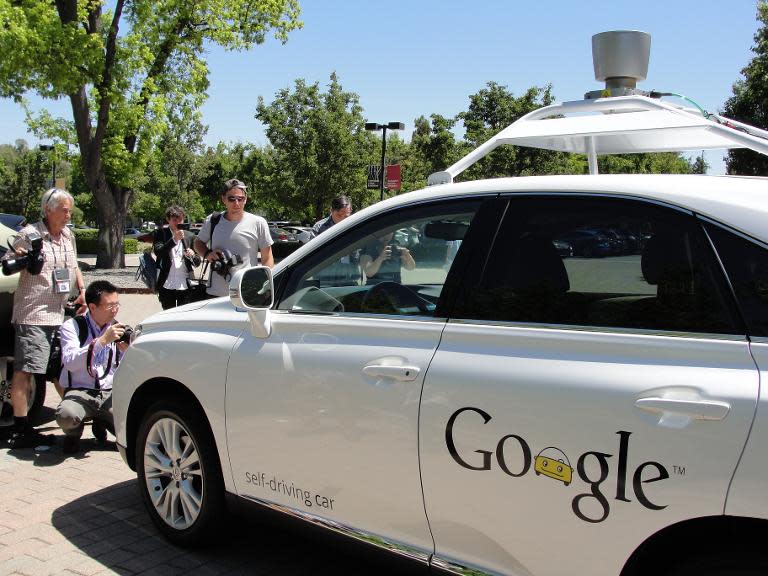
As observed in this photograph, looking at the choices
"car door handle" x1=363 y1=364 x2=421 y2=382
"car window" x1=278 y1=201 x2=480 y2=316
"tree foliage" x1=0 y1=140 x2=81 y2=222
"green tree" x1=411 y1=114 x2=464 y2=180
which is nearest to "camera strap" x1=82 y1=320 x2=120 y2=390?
"car window" x1=278 y1=201 x2=480 y2=316

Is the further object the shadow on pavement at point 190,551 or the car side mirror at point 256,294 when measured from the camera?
the shadow on pavement at point 190,551

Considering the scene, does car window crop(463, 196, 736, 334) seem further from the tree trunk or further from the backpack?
the tree trunk

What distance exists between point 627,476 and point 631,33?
3525 millimetres

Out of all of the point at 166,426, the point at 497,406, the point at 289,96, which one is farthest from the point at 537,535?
the point at 289,96

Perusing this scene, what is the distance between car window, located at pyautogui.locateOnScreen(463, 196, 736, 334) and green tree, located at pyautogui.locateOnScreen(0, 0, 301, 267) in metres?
19.0

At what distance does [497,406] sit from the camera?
2.62 metres

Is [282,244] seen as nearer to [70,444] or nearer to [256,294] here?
[70,444]

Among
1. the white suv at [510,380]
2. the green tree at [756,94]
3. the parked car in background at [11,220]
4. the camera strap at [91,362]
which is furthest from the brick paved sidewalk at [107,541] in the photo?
the green tree at [756,94]

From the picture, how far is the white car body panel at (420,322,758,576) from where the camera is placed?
221cm

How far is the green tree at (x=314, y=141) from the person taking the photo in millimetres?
36938

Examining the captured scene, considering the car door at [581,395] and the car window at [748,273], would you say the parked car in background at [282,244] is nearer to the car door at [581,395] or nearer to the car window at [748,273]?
the car door at [581,395]

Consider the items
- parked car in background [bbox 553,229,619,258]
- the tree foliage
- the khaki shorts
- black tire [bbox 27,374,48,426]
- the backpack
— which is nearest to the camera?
parked car in background [bbox 553,229,619,258]

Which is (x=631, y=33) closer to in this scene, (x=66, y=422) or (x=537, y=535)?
(x=537, y=535)

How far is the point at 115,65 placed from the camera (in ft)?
70.0
